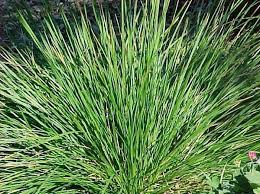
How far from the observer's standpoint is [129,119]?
2.23 metres

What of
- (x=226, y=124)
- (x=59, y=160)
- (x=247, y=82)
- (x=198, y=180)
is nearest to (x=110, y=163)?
(x=59, y=160)

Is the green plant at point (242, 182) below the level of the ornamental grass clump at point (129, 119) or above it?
below

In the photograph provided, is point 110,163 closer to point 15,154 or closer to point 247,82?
point 15,154

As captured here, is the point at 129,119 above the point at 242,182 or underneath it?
above

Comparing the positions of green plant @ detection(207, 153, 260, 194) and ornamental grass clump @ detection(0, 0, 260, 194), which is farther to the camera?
ornamental grass clump @ detection(0, 0, 260, 194)

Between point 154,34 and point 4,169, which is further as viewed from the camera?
point 154,34

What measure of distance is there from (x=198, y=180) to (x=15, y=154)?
79 cm

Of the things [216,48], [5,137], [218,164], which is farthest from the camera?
[216,48]

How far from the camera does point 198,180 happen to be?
2.25 m

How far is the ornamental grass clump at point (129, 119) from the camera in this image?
220 cm

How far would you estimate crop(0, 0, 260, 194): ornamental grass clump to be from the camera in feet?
7.22

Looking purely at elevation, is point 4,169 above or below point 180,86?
below

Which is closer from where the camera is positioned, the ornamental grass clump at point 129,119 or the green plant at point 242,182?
the green plant at point 242,182

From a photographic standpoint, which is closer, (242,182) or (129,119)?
(242,182)
